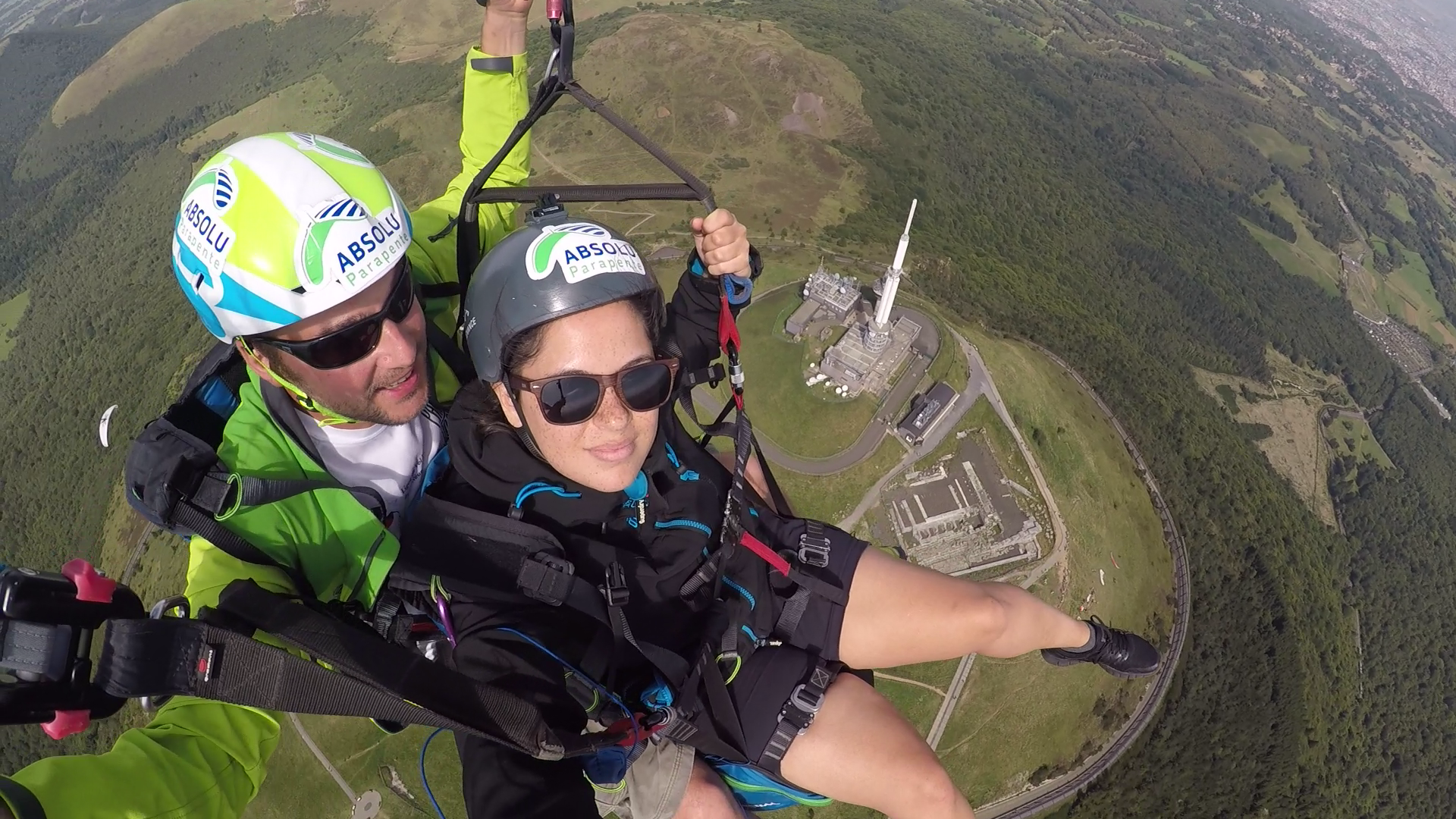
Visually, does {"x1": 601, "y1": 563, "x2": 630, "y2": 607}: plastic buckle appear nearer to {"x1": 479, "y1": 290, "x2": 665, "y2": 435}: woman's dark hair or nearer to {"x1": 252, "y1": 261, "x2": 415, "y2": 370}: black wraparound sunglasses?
{"x1": 479, "y1": 290, "x2": 665, "y2": 435}: woman's dark hair

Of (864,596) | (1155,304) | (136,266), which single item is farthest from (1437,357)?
(136,266)

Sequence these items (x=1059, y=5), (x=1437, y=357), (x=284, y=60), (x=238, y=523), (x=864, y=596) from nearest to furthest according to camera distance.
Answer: (x=238, y=523) < (x=864, y=596) < (x=1437, y=357) < (x=284, y=60) < (x=1059, y=5)

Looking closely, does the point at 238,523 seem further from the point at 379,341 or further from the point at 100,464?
the point at 100,464

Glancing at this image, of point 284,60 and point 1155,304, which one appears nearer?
point 1155,304

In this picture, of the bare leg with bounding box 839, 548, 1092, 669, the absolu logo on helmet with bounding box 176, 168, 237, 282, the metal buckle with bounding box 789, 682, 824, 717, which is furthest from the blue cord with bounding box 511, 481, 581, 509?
the bare leg with bounding box 839, 548, 1092, 669

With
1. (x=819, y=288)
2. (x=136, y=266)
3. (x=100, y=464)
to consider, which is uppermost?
(x=819, y=288)
